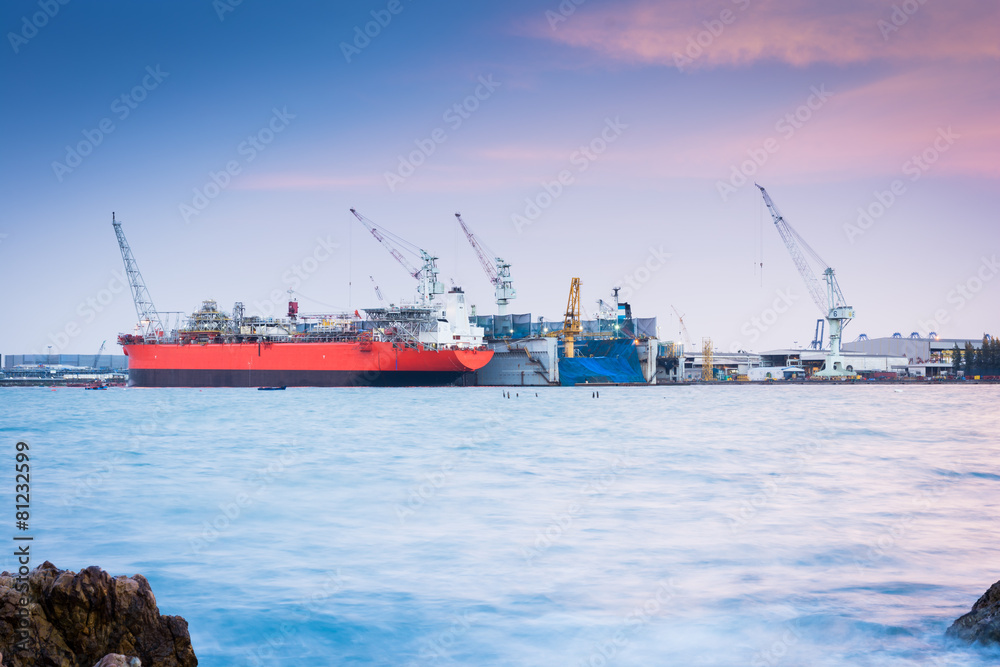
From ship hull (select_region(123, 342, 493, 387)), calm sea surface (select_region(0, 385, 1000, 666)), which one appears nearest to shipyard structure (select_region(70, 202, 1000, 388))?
ship hull (select_region(123, 342, 493, 387))

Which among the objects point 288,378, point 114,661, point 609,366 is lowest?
point 288,378

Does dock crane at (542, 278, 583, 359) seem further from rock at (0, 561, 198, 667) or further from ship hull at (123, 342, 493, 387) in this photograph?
rock at (0, 561, 198, 667)

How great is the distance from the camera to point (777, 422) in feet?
115

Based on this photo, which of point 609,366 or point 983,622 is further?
point 609,366

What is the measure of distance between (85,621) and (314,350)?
65.1m

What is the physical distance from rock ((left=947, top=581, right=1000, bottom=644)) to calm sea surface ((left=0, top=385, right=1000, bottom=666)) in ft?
0.48

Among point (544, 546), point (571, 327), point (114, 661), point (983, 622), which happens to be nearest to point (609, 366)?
point (571, 327)

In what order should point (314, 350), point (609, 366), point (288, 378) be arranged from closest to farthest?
point (314, 350) < point (288, 378) < point (609, 366)

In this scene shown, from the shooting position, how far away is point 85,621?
5.02 meters

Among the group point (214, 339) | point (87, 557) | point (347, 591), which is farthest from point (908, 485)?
point (214, 339)

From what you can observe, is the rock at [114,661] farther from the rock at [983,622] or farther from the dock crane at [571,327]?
the dock crane at [571,327]

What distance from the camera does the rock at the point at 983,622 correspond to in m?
6.06

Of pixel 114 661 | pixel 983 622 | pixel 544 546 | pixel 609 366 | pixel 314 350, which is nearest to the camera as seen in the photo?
pixel 114 661
